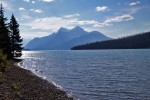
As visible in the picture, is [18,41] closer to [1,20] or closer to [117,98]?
[1,20]

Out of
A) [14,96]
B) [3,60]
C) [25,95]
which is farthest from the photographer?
[3,60]

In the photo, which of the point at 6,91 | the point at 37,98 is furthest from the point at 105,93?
the point at 6,91

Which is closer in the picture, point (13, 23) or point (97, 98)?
point (97, 98)

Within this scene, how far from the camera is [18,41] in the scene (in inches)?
3406

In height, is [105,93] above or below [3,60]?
below

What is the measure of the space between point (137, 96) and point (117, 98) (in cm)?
269

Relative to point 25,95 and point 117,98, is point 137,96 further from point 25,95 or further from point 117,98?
point 25,95

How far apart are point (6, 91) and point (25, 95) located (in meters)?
1.81

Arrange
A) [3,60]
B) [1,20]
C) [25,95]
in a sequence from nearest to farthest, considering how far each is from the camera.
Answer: [25,95]
[3,60]
[1,20]

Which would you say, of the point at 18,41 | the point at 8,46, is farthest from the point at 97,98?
the point at 18,41

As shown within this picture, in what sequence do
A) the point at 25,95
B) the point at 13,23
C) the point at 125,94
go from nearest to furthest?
the point at 25,95 → the point at 125,94 → the point at 13,23

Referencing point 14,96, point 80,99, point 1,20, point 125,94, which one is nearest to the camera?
point 14,96

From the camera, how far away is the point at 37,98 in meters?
22.9

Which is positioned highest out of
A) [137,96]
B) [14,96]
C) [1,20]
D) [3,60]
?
[1,20]
